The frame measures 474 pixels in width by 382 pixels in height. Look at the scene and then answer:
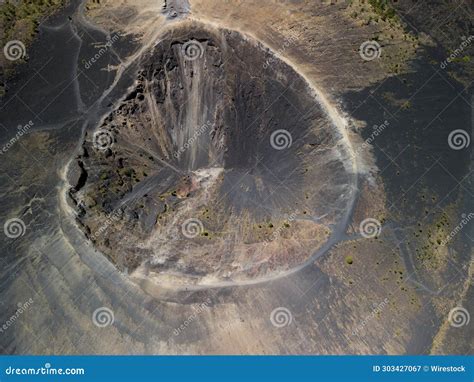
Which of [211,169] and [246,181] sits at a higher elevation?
[246,181]

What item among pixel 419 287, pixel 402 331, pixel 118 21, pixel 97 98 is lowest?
pixel 402 331

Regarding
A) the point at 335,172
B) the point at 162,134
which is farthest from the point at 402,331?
the point at 162,134

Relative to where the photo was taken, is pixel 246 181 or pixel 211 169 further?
pixel 211 169

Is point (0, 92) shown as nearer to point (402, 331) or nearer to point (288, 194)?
point (288, 194)

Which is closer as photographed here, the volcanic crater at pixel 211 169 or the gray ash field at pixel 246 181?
the gray ash field at pixel 246 181
